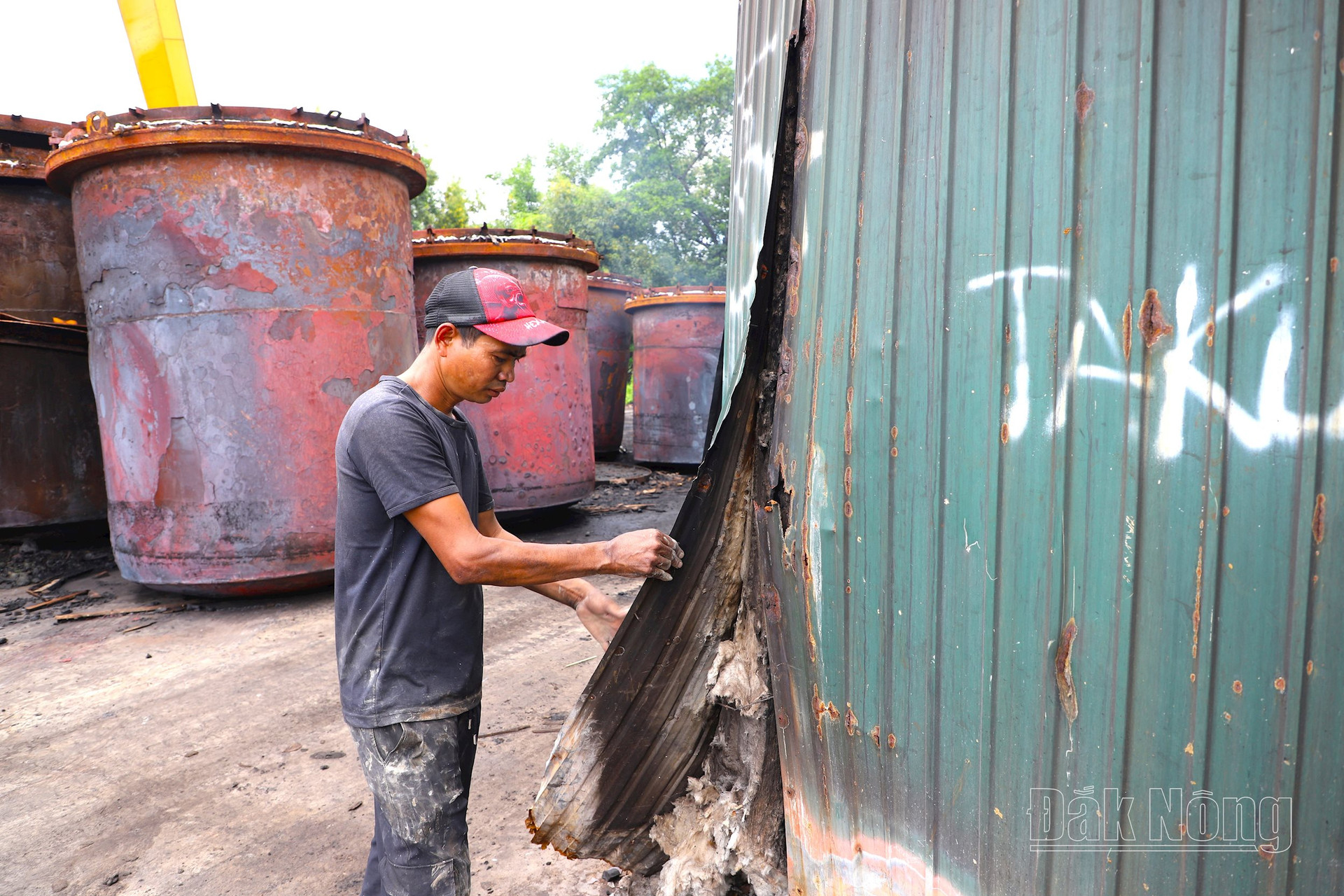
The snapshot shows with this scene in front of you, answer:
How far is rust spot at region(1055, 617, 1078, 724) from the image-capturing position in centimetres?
115

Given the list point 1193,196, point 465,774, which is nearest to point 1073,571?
point 1193,196

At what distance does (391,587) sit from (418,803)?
484mm

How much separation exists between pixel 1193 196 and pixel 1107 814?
2.74 ft

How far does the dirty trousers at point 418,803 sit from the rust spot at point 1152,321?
1.58 metres

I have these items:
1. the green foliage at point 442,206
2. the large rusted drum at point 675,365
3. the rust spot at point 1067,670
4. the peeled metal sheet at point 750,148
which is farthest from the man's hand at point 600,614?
the green foliage at point 442,206

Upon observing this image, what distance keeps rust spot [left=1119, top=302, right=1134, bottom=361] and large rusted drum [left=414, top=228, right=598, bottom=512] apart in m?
5.10

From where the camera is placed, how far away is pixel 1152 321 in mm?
1054

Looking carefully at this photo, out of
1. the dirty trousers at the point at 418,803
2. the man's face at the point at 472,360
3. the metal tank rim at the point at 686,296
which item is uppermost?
the metal tank rim at the point at 686,296

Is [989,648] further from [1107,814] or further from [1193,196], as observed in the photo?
[1193,196]

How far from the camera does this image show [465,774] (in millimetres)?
1935

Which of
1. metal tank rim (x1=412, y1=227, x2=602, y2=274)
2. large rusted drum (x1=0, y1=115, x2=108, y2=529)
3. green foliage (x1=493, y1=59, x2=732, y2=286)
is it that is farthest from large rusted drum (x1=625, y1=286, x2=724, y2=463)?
green foliage (x1=493, y1=59, x2=732, y2=286)

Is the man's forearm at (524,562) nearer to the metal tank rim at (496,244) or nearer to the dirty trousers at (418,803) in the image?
the dirty trousers at (418,803)

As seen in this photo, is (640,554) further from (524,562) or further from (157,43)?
(157,43)

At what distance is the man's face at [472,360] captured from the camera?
187 cm
